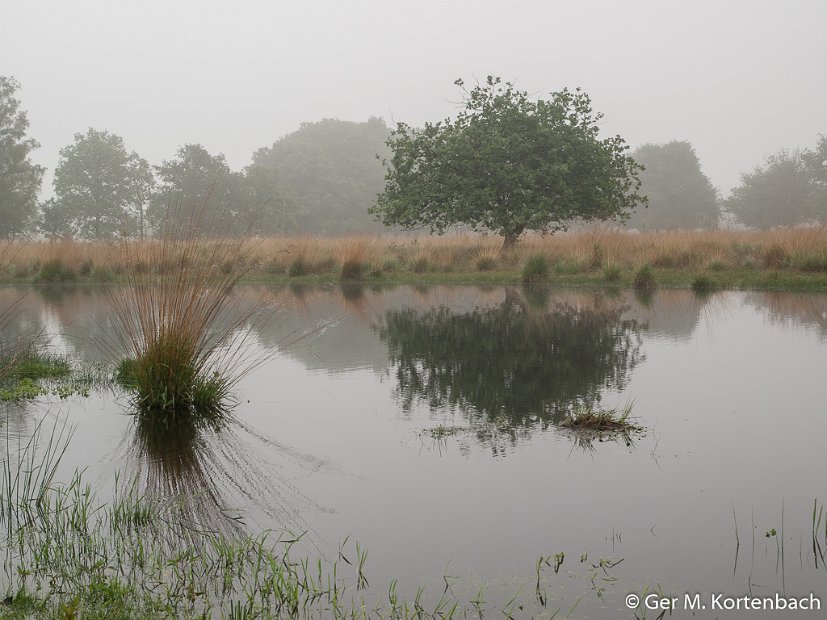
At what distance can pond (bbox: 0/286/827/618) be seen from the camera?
312cm

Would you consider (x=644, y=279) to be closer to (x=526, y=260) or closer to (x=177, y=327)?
(x=526, y=260)

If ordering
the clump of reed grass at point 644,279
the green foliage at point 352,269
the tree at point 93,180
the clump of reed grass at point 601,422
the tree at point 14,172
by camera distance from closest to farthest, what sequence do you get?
1. the clump of reed grass at point 601,422
2. the clump of reed grass at point 644,279
3. the green foliage at point 352,269
4. the tree at point 14,172
5. the tree at point 93,180

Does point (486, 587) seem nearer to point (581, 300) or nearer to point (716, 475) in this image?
point (716, 475)

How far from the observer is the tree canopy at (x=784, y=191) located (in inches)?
2144

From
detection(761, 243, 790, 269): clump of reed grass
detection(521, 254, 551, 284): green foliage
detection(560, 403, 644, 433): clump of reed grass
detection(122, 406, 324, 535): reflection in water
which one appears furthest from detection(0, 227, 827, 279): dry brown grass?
detection(122, 406, 324, 535): reflection in water

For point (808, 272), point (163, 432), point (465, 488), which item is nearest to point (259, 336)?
point (163, 432)

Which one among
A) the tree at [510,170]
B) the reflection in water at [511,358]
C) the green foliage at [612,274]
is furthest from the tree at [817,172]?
the reflection in water at [511,358]

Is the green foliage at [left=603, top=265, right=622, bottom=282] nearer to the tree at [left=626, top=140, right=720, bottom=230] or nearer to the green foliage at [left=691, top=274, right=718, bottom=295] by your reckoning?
the green foliage at [left=691, top=274, right=718, bottom=295]

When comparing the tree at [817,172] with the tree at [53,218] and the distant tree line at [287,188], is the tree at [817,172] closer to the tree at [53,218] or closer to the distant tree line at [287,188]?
the distant tree line at [287,188]

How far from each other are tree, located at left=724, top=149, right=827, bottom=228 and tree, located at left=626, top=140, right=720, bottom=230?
101 inches

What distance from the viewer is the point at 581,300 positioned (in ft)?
44.0

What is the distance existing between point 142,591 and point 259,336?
7304 mm

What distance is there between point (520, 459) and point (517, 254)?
16.3m

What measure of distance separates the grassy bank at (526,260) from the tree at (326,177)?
30784 mm
